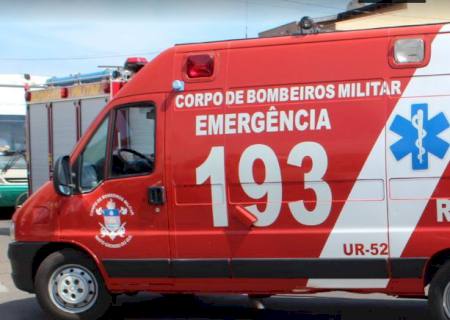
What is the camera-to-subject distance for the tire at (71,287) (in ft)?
21.4

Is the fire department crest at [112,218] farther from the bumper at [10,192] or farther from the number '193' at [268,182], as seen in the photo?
the bumper at [10,192]

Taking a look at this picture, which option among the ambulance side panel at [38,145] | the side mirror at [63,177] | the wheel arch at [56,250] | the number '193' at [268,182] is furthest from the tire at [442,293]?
the ambulance side panel at [38,145]

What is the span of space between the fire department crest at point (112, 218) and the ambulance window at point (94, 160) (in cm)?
21

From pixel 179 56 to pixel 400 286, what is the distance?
2.82 m

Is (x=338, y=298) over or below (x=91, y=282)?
below

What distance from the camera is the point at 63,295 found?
657 cm

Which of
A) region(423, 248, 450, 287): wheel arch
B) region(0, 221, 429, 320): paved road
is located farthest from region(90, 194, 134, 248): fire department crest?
region(423, 248, 450, 287): wheel arch

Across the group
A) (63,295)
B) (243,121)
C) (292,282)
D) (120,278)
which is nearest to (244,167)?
(243,121)

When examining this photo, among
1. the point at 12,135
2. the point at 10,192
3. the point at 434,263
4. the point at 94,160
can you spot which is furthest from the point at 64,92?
the point at 434,263

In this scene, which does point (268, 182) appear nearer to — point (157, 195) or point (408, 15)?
point (157, 195)

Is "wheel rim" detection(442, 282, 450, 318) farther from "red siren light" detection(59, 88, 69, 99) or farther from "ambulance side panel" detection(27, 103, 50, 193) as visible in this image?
"ambulance side panel" detection(27, 103, 50, 193)

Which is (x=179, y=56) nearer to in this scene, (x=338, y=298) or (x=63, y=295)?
(x=63, y=295)

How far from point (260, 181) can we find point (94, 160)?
167 cm

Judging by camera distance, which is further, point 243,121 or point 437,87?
point 243,121
